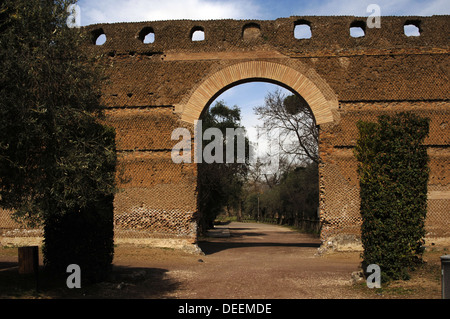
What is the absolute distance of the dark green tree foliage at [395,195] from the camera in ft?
23.6

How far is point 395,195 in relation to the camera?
7.31 m

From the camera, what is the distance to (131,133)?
13305mm

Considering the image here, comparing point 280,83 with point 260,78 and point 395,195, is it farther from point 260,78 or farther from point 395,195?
point 395,195

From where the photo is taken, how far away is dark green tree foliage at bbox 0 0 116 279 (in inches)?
214

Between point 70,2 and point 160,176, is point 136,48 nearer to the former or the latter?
point 160,176

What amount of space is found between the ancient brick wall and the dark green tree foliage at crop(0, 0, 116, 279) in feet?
20.4

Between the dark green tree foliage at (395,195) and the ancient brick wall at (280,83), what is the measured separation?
5.03 metres

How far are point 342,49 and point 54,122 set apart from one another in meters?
10.4

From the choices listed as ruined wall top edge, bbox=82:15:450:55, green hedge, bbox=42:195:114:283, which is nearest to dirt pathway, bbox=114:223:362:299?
green hedge, bbox=42:195:114:283

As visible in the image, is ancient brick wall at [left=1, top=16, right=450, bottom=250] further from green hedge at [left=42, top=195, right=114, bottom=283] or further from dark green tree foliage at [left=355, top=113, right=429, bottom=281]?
green hedge at [left=42, top=195, right=114, bottom=283]

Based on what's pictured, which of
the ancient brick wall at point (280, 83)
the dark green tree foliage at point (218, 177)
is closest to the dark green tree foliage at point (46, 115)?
the ancient brick wall at point (280, 83)

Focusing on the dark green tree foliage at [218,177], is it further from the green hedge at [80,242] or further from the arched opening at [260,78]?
the green hedge at [80,242]

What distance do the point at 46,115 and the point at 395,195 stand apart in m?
6.08

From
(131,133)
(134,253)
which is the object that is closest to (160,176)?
(131,133)
